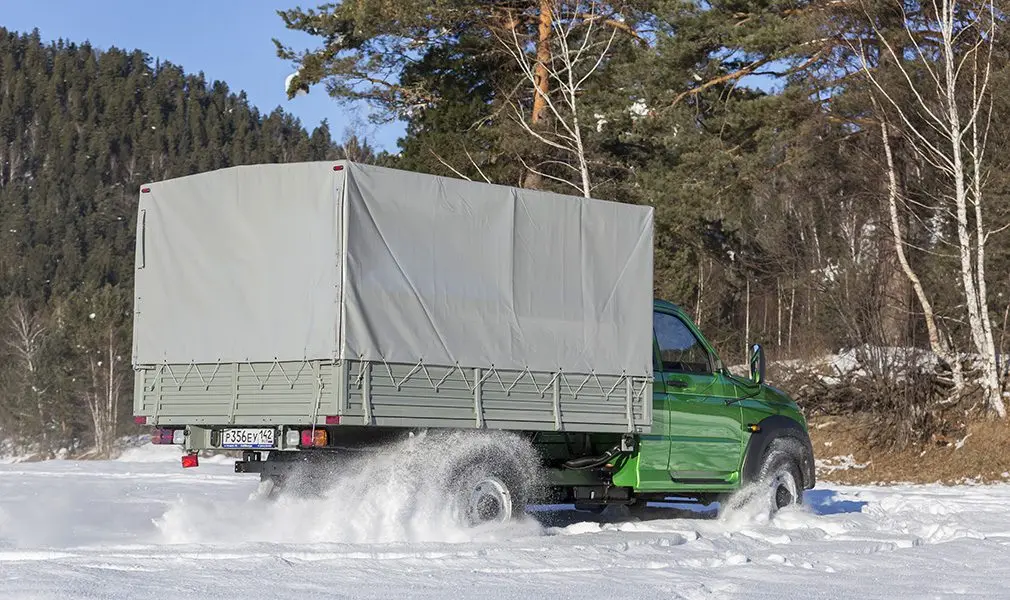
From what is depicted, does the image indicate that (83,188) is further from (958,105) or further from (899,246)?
(958,105)

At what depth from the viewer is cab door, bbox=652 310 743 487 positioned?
1110 centimetres

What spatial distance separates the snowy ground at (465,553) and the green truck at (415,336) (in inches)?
14.9

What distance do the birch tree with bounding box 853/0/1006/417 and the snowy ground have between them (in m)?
8.37

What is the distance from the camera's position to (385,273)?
9.23m

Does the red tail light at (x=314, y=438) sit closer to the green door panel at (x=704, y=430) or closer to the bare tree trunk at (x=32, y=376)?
the green door panel at (x=704, y=430)

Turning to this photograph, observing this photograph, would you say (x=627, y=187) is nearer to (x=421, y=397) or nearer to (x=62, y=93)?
(x=421, y=397)

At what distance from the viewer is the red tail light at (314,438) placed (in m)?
8.99

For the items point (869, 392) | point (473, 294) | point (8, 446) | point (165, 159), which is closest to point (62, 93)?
point (165, 159)

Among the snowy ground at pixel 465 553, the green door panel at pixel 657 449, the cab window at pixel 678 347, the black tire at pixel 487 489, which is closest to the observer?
the snowy ground at pixel 465 553

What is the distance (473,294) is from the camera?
973 cm

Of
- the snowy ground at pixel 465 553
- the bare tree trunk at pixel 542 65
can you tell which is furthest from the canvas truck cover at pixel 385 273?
the bare tree trunk at pixel 542 65

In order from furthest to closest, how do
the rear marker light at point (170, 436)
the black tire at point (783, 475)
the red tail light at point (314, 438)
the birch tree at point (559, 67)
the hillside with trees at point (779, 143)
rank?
the birch tree at point (559, 67), the hillside with trees at point (779, 143), the black tire at point (783, 475), the rear marker light at point (170, 436), the red tail light at point (314, 438)

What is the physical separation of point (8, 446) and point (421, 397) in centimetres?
6428

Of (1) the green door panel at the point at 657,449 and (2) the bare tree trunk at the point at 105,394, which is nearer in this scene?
(1) the green door panel at the point at 657,449
